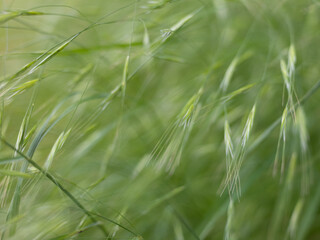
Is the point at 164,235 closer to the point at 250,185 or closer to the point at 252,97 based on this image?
the point at 250,185

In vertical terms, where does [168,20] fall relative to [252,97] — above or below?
above

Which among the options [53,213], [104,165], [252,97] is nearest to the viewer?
[53,213]

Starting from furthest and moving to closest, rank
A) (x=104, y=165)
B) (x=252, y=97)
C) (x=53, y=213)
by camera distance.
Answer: (x=252, y=97) < (x=104, y=165) < (x=53, y=213)

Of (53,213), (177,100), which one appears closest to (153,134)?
(177,100)

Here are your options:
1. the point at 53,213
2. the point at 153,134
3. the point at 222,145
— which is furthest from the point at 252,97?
the point at 53,213

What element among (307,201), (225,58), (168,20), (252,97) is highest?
(168,20)

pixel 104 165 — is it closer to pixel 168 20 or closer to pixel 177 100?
pixel 177 100

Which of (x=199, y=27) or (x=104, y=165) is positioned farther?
(x=199, y=27)

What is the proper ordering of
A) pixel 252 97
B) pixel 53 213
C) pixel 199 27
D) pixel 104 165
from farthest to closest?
pixel 199 27
pixel 252 97
pixel 104 165
pixel 53 213

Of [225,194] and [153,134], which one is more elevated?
[153,134]
